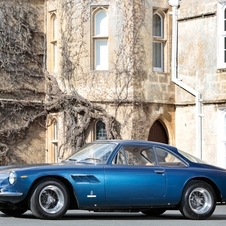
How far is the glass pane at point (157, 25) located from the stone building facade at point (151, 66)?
3 cm

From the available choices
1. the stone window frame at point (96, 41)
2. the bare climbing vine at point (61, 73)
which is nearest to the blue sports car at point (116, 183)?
the bare climbing vine at point (61, 73)

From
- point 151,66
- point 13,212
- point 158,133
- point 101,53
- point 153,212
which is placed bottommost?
point 153,212

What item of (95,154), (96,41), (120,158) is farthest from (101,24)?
(120,158)

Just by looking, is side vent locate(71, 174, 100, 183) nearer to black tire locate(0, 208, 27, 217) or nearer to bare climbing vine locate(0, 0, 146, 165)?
black tire locate(0, 208, 27, 217)

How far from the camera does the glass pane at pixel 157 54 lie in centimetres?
2204

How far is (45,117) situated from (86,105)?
155 cm

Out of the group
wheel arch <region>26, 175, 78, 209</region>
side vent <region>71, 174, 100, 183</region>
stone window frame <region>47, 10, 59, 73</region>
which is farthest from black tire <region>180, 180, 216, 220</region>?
stone window frame <region>47, 10, 59, 73</region>

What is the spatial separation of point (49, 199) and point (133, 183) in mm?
1354

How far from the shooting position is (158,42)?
22.1 meters

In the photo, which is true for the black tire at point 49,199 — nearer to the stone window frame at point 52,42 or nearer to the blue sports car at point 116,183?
the blue sports car at point 116,183

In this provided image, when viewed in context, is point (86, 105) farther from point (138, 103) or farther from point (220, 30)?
point (220, 30)

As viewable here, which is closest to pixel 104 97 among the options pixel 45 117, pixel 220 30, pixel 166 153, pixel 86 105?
pixel 86 105

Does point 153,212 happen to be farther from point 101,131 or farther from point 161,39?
point 161,39

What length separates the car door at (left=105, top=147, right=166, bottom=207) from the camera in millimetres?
11992
